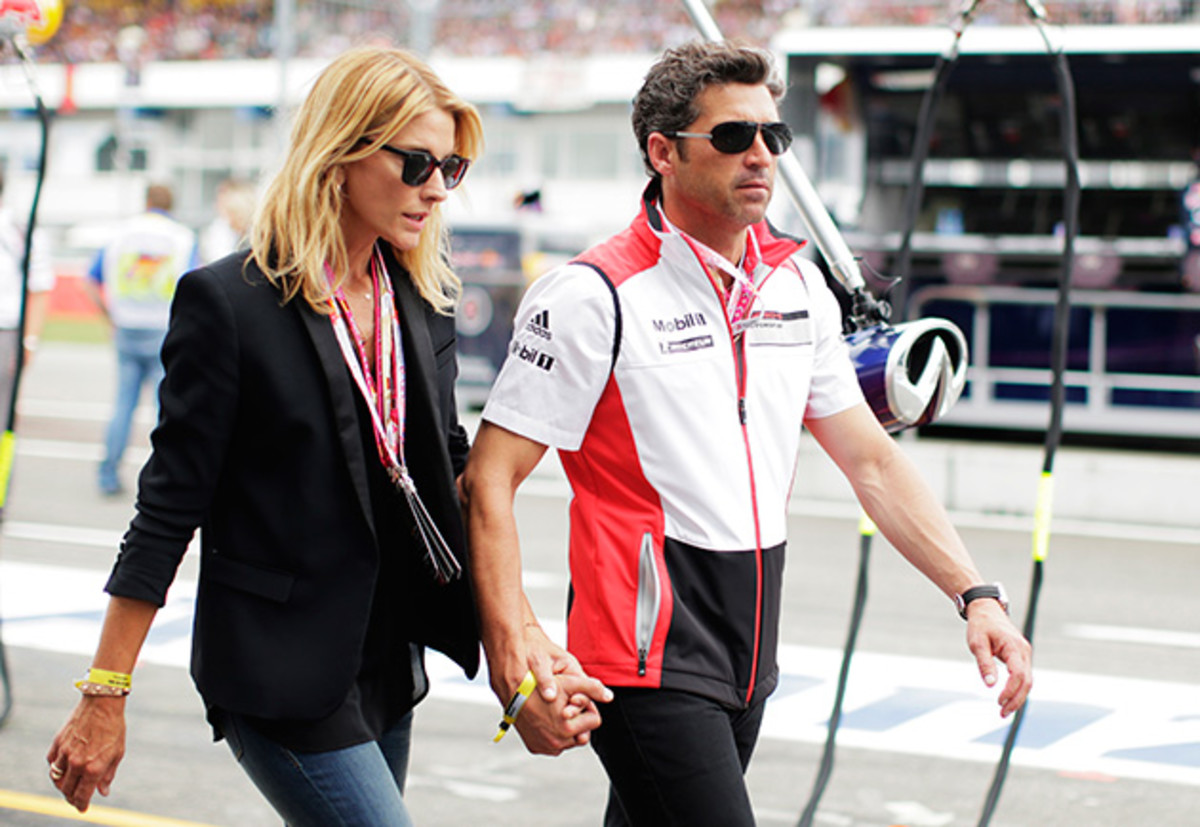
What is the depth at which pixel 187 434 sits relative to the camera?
2400 mm

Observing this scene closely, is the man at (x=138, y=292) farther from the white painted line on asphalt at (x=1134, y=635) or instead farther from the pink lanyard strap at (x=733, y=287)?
the pink lanyard strap at (x=733, y=287)

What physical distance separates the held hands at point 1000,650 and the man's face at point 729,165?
0.84 m

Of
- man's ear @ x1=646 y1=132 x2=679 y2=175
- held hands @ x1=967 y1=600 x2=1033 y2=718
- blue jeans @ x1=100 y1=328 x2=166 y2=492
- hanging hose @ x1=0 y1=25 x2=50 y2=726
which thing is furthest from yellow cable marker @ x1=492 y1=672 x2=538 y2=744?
blue jeans @ x1=100 y1=328 x2=166 y2=492

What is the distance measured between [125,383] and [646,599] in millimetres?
8363

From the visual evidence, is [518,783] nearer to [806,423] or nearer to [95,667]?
[806,423]

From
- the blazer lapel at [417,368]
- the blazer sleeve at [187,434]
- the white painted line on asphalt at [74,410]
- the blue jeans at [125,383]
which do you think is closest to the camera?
the blazer sleeve at [187,434]

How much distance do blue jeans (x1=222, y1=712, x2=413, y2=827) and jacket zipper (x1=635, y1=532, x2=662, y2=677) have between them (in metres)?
0.47

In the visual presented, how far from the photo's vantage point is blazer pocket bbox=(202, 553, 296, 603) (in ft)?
8.00

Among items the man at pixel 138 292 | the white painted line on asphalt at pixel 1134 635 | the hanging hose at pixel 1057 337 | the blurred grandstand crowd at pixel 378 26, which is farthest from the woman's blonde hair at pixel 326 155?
the blurred grandstand crowd at pixel 378 26

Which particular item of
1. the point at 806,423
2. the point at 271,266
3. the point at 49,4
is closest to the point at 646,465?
the point at 806,423

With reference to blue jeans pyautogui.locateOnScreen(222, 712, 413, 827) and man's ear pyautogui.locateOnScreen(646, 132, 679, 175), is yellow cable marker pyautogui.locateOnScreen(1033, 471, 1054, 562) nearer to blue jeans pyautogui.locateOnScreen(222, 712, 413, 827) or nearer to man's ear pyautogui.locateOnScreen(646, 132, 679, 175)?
man's ear pyautogui.locateOnScreen(646, 132, 679, 175)

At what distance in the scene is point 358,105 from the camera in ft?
8.21

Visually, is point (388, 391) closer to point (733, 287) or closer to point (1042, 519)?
point (733, 287)

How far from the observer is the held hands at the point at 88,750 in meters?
2.42
